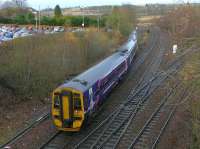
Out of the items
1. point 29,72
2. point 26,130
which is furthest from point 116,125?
point 29,72

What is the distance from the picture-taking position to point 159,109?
74.6 ft

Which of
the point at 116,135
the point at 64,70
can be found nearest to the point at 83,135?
the point at 116,135

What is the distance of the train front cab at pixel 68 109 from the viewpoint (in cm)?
1788

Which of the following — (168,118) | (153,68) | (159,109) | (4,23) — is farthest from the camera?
(4,23)

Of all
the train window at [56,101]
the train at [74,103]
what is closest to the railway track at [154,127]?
the train at [74,103]

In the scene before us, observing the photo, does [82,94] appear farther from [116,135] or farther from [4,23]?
[4,23]

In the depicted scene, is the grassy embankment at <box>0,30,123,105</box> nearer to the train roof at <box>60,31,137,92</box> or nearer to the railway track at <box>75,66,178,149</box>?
the train roof at <box>60,31,137,92</box>

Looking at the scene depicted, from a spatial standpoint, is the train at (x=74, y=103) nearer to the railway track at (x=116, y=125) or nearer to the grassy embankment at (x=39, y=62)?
the railway track at (x=116, y=125)

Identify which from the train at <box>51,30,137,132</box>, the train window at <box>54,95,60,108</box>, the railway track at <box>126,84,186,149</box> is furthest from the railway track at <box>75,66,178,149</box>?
the train window at <box>54,95,60,108</box>

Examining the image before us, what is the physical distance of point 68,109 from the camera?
1794cm

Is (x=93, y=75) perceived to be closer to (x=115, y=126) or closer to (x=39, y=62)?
(x=115, y=126)

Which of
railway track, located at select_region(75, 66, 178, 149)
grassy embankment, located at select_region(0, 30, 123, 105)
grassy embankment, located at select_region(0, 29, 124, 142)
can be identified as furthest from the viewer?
grassy embankment, located at select_region(0, 30, 123, 105)

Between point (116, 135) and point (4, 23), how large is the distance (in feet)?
184

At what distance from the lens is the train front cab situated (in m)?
17.9
